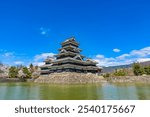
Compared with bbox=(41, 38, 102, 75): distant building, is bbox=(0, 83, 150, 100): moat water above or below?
below

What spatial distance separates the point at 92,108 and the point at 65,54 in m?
37.9

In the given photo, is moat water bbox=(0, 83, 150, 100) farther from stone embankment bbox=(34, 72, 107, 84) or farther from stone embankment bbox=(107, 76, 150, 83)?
stone embankment bbox=(107, 76, 150, 83)

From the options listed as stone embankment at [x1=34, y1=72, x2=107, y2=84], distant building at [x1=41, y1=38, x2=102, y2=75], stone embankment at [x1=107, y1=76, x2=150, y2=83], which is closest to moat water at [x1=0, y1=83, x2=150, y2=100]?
stone embankment at [x1=34, y1=72, x2=107, y2=84]

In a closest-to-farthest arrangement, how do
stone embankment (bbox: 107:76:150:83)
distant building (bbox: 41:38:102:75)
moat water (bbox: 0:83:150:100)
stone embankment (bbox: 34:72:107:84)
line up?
1. moat water (bbox: 0:83:150:100)
2. stone embankment (bbox: 34:72:107:84)
3. stone embankment (bbox: 107:76:150:83)
4. distant building (bbox: 41:38:102:75)

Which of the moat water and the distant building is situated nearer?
the moat water

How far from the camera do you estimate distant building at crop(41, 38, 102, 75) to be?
43872mm

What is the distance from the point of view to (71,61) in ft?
144

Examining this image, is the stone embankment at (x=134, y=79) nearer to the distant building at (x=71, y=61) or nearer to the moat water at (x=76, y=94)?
the distant building at (x=71, y=61)

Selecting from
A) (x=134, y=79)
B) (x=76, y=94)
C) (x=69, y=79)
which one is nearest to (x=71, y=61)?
(x=69, y=79)

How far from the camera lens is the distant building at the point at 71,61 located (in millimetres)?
43872

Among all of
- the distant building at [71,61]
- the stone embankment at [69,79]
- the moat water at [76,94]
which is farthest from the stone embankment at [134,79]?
the moat water at [76,94]

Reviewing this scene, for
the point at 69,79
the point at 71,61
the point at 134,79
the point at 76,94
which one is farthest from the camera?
the point at 71,61

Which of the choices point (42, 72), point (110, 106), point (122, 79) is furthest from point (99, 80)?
point (110, 106)

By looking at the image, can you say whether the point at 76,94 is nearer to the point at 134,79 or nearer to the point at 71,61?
the point at 71,61
